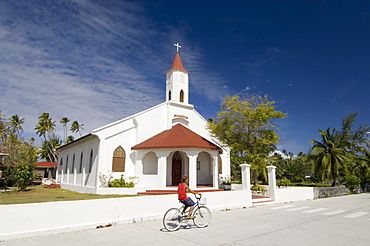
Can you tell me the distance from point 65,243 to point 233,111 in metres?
15.6

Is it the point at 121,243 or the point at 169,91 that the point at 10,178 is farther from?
the point at 121,243

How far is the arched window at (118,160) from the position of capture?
62.3ft

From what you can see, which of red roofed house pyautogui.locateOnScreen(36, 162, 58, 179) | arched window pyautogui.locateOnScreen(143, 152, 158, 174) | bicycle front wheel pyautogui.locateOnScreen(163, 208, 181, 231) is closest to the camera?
bicycle front wheel pyautogui.locateOnScreen(163, 208, 181, 231)

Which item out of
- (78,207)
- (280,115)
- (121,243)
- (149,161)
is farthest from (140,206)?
(280,115)

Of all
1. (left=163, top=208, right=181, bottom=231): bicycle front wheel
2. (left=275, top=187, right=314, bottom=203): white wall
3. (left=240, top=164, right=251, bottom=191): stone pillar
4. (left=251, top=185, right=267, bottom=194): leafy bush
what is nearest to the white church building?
(left=251, top=185, right=267, bottom=194): leafy bush

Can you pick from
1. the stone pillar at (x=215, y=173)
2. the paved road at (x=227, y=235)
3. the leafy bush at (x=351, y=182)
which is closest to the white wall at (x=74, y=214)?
the paved road at (x=227, y=235)

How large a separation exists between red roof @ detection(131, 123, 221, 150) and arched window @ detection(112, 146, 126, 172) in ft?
3.37

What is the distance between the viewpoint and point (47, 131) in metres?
61.2

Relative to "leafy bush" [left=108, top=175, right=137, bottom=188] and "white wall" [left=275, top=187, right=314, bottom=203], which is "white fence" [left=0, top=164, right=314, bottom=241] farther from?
"leafy bush" [left=108, top=175, right=137, bottom=188]

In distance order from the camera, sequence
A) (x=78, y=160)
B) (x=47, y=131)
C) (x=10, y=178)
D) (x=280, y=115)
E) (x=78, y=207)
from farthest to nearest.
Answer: (x=47, y=131) → (x=78, y=160) → (x=10, y=178) → (x=280, y=115) → (x=78, y=207)

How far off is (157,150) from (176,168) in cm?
343

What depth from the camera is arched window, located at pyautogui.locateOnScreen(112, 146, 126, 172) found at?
748 inches

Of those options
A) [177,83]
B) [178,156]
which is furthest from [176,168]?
[177,83]

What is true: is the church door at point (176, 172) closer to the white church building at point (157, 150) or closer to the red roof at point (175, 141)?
the white church building at point (157, 150)
